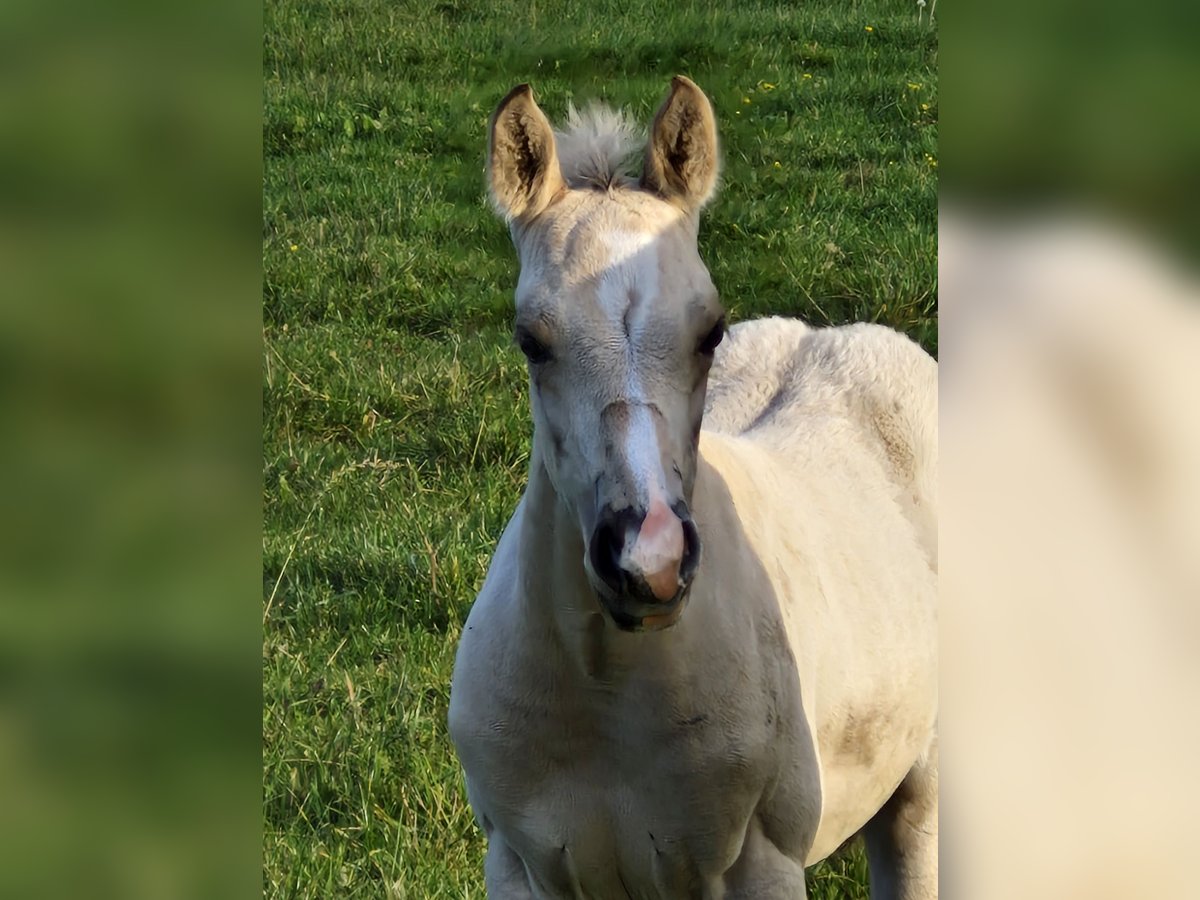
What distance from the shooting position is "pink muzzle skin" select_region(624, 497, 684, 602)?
1.56m

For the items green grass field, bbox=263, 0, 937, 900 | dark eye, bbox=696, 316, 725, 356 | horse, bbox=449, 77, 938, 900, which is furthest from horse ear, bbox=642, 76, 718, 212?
green grass field, bbox=263, 0, 937, 900

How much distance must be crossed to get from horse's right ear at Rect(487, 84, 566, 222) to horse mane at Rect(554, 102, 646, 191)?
0.15 ft

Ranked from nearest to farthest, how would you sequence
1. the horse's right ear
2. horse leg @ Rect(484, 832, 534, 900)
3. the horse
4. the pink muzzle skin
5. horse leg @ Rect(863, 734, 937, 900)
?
the pink muzzle skin < the horse < the horse's right ear < horse leg @ Rect(484, 832, 534, 900) < horse leg @ Rect(863, 734, 937, 900)

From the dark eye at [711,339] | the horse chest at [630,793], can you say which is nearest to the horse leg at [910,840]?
the horse chest at [630,793]

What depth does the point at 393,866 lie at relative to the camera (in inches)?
119

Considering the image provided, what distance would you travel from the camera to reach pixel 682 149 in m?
2.08

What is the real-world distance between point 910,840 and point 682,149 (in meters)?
1.89

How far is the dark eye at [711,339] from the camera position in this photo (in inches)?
72.0

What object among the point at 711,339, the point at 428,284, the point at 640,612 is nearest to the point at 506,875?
the point at 640,612

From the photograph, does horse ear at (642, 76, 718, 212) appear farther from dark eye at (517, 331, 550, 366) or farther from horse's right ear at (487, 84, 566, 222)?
dark eye at (517, 331, 550, 366)
